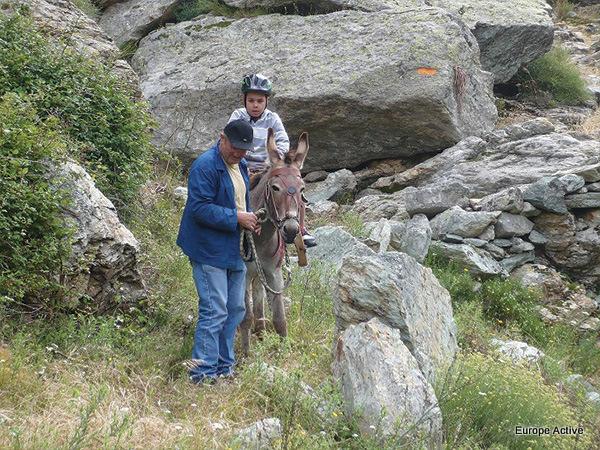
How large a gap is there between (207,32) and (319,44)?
2615 mm

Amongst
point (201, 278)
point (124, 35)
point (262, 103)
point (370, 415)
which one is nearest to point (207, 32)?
point (124, 35)

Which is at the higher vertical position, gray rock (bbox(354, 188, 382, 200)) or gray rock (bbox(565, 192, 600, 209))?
gray rock (bbox(565, 192, 600, 209))

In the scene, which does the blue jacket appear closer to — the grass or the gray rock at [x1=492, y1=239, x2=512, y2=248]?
the grass

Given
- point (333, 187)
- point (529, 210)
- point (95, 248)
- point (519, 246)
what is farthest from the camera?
point (333, 187)

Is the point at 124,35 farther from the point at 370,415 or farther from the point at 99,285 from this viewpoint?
the point at 370,415

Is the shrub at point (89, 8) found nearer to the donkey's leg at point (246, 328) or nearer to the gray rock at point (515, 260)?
the gray rock at point (515, 260)

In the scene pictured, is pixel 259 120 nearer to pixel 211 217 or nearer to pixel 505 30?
pixel 211 217

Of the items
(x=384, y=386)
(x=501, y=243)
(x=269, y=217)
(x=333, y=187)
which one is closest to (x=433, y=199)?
(x=501, y=243)

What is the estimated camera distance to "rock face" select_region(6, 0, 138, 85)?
422 inches

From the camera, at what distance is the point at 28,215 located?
650cm

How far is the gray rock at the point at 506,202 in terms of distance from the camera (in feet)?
39.6

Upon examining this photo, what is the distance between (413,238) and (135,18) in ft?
28.5

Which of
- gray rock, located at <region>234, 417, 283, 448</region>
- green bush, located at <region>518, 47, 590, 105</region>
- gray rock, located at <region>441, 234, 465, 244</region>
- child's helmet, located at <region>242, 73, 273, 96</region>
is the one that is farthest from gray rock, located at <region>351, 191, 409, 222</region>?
gray rock, located at <region>234, 417, 283, 448</region>

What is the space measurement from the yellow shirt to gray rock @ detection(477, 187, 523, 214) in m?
6.48
